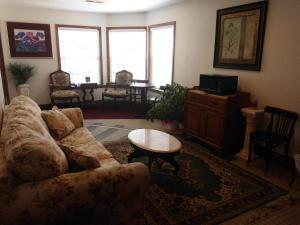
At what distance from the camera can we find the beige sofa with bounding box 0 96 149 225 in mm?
1312

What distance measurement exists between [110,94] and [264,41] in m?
3.75

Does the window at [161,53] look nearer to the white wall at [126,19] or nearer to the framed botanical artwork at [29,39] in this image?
the white wall at [126,19]

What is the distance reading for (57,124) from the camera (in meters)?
2.82

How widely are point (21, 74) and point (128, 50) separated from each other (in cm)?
275

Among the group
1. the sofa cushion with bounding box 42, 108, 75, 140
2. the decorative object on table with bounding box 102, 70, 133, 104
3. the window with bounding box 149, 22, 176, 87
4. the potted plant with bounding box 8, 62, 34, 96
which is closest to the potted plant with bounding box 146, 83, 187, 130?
the window with bounding box 149, 22, 176, 87

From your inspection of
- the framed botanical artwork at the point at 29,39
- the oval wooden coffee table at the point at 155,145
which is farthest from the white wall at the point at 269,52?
the framed botanical artwork at the point at 29,39

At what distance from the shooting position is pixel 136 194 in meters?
1.63

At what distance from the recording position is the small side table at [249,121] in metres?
3.14

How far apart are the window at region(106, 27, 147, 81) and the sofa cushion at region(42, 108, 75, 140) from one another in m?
3.86

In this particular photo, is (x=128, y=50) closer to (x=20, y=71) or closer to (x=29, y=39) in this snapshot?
(x=29, y=39)

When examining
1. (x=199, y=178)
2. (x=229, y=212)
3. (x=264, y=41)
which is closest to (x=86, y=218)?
(x=229, y=212)

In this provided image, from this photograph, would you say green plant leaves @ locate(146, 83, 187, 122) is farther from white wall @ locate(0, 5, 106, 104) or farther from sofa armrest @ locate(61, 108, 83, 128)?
white wall @ locate(0, 5, 106, 104)

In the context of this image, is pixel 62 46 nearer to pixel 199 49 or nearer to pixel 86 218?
pixel 199 49

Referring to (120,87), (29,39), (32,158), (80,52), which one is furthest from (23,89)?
(32,158)
